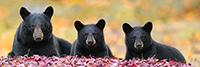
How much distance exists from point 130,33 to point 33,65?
3162 millimetres

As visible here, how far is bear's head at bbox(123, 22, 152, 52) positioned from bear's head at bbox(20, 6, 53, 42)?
1.94m

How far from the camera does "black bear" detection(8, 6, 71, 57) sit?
9000mm

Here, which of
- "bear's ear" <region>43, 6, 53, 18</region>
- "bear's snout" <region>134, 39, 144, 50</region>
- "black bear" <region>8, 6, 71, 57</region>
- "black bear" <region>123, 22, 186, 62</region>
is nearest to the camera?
"black bear" <region>8, 6, 71, 57</region>

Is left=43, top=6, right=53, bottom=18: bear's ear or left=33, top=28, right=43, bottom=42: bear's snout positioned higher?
left=43, top=6, right=53, bottom=18: bear's ear

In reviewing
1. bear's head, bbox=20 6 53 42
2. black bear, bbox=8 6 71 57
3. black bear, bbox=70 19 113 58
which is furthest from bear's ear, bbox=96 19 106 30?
bear's head, bbox=20 6 53 42

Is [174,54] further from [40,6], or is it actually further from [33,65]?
[40,6]

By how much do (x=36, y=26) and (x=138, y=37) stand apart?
95.0 inches

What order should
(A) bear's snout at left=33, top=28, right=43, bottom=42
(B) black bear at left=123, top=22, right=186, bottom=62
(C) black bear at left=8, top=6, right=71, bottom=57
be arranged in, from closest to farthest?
(A) bear's snout at left=33, top=28, right=43, bottom=42
(C) black bear at left=8, top=6, right=71, bottom=57
(B) black bear at left=123, top=22, right=186, bottom=62

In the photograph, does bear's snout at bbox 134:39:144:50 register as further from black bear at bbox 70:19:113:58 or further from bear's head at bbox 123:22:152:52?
black bear at bbox 70:19:113:58

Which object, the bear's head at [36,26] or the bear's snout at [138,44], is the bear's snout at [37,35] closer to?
the bear's head at [36,26]

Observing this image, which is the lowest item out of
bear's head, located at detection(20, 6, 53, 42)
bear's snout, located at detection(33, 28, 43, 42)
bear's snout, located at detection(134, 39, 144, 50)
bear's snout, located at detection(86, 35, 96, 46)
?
bear's snout, located at detection(134, 39, 144, 50)

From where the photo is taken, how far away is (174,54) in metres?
10.5

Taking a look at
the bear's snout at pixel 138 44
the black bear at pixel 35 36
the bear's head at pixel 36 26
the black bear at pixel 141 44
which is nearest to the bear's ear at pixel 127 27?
the black bear at pixel 141 44

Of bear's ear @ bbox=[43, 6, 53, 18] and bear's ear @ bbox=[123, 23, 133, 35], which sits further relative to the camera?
bear's ear @ bbox=[123, 23, 133, 35]
